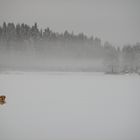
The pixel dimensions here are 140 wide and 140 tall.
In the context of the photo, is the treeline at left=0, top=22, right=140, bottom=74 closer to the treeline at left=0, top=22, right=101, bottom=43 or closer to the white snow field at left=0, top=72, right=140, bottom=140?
the treeline at left=0, top=22, right=101, bottom=43

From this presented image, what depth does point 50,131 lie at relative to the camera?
8.59 feet

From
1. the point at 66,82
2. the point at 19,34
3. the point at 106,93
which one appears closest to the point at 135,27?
the point at 106,93

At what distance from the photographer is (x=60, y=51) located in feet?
8.43

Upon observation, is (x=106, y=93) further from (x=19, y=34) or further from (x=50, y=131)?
(x=19, y=34)

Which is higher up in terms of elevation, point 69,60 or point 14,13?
point 14,13

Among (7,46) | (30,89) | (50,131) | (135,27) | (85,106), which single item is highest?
(135,27)

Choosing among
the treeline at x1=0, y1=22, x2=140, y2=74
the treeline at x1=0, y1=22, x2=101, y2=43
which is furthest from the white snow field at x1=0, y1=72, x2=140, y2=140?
the treeline at x1=0, y1=22, x2=101, y2=43

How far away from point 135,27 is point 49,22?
878 millimetres

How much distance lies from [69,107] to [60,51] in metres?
0.57

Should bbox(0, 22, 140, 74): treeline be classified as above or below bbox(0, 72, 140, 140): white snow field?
above

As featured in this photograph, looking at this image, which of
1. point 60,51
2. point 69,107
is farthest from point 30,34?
point 69,107

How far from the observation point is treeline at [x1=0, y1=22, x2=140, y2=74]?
100 inches

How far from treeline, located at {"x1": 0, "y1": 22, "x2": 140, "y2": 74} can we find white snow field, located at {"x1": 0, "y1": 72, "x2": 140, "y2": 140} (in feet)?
0.33

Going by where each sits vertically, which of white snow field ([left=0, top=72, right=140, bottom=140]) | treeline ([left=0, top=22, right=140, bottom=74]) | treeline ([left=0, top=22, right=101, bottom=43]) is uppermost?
treeline ([left=0, top=22, right=101, bottom=43])
